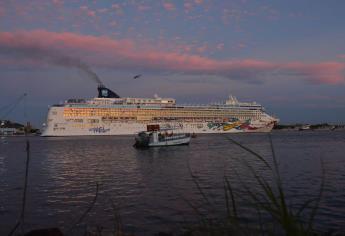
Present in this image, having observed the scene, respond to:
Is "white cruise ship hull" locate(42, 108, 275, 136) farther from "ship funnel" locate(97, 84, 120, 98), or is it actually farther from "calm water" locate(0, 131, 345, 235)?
"calm water" locate(0, 131, 345, 235)

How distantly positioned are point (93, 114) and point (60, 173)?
6199 cm

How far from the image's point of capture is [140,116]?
8425cm

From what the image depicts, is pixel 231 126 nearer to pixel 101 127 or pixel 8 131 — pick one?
pixel 101 127

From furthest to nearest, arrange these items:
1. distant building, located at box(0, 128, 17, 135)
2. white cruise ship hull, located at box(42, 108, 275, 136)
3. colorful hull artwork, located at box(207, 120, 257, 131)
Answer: distant building, located at box(0, 128, 17, 135)
colorful hull artwork, located at box(207, 120, 257, 131)
white cruise ship hull, located at box(42, 108, 275, 136)

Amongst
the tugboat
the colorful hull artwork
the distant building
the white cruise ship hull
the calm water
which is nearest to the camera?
the calm water

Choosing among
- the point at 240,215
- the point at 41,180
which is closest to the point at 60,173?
the point at 41,180

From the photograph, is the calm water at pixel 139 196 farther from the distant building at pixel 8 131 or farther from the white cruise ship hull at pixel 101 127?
the distant building at pixel 8 131

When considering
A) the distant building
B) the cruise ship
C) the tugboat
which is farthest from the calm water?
the distant building

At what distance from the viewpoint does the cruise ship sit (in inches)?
3223

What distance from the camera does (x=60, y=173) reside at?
2086 centimetres

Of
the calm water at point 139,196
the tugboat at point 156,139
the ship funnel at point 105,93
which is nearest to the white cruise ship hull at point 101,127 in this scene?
the ship funnel at point 105,93

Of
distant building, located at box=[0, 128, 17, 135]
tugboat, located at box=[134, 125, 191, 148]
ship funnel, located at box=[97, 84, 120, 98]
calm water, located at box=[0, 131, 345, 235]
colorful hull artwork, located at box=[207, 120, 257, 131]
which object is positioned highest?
ship funnel, located at box=[97, 84, 120, 98]

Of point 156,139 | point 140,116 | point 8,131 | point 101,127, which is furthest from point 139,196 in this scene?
point 8,131

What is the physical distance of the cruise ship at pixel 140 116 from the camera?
81875mm
